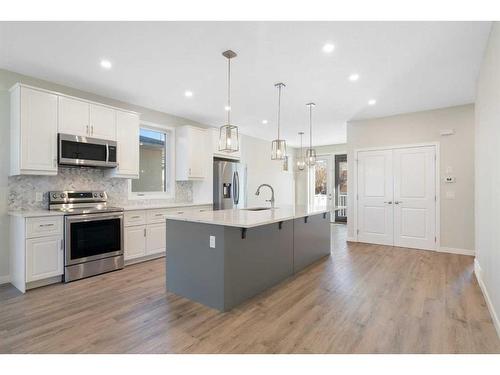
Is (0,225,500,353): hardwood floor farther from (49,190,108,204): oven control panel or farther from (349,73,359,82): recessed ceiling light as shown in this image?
(349,73,359,82): recessed ceiling light

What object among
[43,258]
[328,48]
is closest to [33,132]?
[43,258]

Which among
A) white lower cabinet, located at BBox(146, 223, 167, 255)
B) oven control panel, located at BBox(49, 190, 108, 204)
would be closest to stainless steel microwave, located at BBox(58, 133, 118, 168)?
oven control panel, located at BBox(49, 190, 108, 204)

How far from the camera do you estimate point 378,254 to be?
15.4ft

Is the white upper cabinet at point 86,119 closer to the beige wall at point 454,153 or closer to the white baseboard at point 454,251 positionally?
the beige wall at point 454,153

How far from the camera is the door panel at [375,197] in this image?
212 inches

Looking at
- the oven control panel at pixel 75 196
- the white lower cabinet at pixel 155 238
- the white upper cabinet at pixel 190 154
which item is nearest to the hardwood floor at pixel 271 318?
the white lower cabinet at pixel 155 238

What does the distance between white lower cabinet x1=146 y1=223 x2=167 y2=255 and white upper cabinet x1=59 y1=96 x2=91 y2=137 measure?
1.68 meters

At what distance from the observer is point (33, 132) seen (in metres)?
3.25

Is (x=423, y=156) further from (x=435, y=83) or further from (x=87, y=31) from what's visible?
(x=87, y=31)

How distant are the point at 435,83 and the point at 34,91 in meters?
5.22

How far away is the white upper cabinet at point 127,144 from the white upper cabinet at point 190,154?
103 cm

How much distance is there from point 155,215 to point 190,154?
1.43 metres

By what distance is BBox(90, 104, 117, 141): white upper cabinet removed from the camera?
380 centimetres
